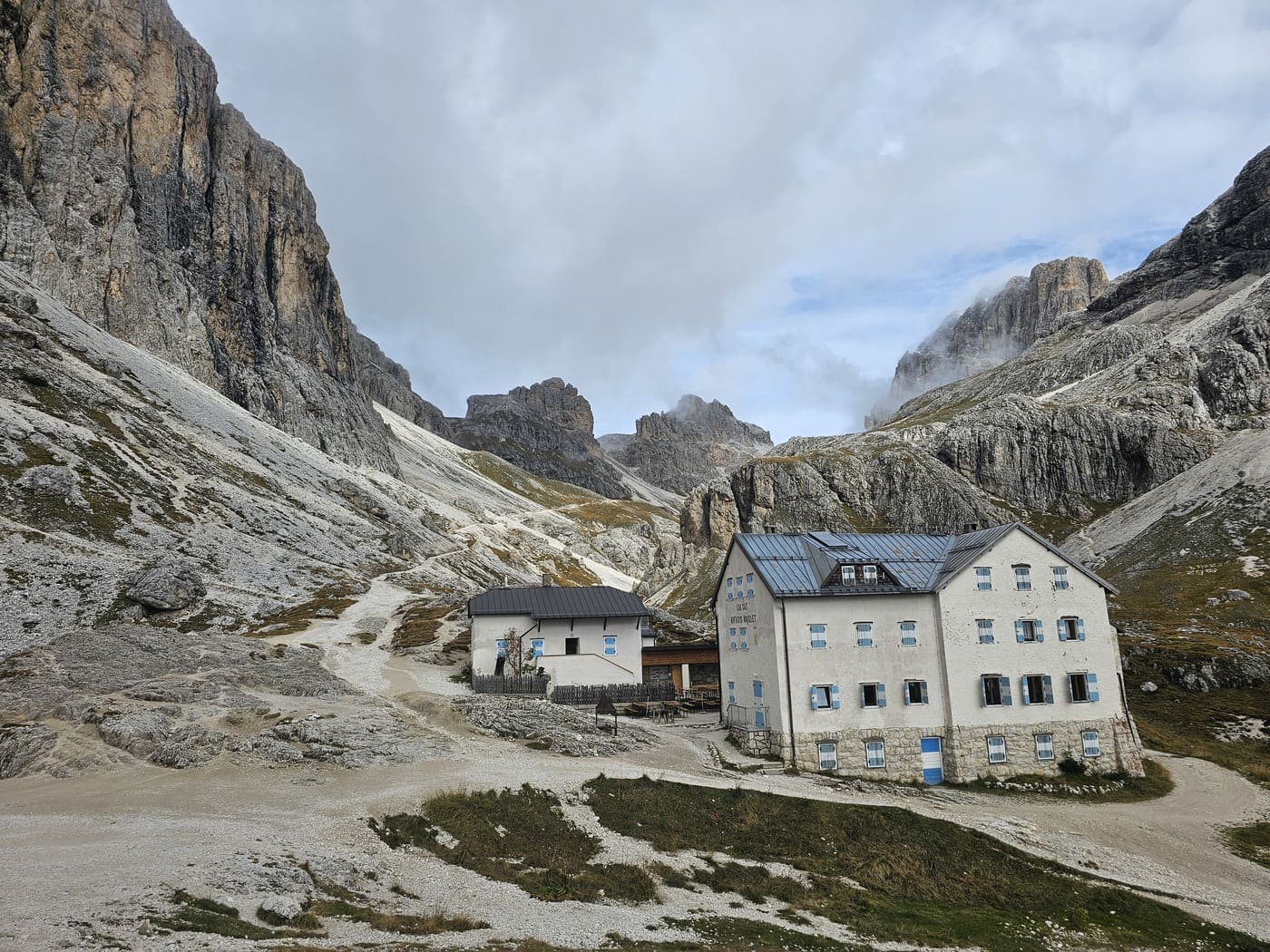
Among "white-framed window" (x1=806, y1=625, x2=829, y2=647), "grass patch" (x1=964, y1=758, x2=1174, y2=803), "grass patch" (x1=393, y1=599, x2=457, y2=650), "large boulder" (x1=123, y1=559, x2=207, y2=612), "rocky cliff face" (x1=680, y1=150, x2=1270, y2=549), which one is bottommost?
"grass patch" (x1=964, y1=758, x2=1174, y2=803)

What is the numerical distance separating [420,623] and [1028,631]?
188ft

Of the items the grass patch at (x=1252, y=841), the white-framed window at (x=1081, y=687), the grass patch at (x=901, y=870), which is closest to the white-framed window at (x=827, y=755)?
the grass patch at (x=901, y=870)

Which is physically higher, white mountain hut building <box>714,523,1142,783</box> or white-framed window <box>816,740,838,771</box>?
white mountain hut building <box>714,523,1142,783</box>

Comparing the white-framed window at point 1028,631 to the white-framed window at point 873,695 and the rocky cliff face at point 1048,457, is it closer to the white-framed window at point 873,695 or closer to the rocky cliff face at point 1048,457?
the white-framed window at point 873,695

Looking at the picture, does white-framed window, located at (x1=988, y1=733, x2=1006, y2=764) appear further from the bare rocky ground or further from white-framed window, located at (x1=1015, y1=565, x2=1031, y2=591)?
white-framed window, located at (x1=1015, y1=565, x2=1031, y2=591)

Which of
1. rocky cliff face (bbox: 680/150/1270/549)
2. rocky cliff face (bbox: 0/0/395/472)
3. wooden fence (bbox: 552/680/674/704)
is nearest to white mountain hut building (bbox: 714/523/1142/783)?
wooden fence (bbox: 552/680/674/704)

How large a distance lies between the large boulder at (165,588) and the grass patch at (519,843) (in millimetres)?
52158

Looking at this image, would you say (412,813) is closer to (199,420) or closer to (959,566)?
(959,566)

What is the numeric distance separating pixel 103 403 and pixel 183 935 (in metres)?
113

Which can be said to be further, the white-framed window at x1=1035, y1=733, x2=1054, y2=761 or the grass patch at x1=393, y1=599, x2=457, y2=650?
the grass patch at x1=393, y1=599, x2=457, y2=650

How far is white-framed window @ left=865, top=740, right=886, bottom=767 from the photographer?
40875 millimetres

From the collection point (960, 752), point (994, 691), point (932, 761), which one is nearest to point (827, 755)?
point (932, 761)

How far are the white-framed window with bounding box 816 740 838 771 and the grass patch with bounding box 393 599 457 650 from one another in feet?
137

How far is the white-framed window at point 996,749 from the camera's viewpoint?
136 ft
